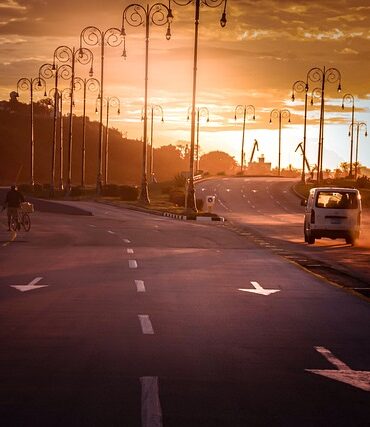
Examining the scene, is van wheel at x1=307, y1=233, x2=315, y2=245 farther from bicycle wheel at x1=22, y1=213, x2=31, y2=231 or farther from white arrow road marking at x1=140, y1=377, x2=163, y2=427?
white arrow road marking at x1=140, y1=377, x2=163, y2=427

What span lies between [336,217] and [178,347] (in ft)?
77.0

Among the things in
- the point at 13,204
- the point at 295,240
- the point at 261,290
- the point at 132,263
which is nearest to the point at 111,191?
the point at 13,204

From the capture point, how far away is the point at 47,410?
7531 millimetres

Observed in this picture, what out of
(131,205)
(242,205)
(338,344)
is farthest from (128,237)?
(242,205)

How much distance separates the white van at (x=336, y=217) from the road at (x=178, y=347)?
10547 mm

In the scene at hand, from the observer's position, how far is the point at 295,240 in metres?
36.8

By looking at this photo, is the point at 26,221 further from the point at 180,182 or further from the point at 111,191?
the point at 180,182

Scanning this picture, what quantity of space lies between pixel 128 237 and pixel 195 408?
27358mm

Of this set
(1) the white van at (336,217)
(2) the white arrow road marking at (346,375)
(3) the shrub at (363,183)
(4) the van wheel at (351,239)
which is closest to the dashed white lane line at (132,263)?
(1) the white van at (336,217)

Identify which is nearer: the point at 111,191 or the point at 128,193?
the point at 128,193

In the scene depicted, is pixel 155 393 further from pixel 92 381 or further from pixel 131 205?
pixel 131 205

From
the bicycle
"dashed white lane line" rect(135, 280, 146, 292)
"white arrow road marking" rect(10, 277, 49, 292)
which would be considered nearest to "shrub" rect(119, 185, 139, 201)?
the bicycle

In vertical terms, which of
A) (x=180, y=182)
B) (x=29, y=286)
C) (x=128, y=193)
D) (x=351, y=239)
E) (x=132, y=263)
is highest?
(x=29, y=286)

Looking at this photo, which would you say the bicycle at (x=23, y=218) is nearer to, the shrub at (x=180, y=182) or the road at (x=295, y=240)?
the road at (x=295, y=240)
